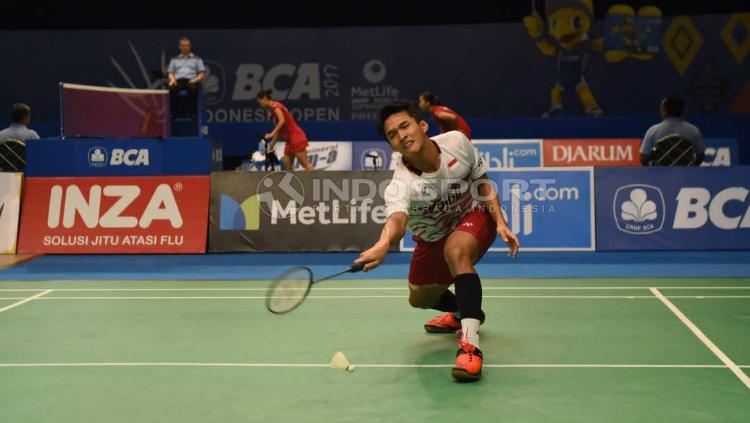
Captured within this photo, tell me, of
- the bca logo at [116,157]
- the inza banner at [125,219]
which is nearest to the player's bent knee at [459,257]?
the inza banner at [125,219]

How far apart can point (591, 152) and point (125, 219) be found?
8.82m

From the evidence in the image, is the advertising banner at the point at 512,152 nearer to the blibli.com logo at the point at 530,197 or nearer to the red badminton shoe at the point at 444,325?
the blibli.com logo at the point at 530,197

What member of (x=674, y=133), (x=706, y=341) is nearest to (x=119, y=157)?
(x=674, y=133)

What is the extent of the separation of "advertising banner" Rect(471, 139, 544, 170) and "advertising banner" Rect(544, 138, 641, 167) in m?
0.20

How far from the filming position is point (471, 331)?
4363mm

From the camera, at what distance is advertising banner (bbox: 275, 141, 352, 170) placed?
15609 millimetres

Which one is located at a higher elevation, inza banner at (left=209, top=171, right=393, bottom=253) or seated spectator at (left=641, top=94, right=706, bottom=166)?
seated spectator at (left=641, top=94, right=706, bottom=166)

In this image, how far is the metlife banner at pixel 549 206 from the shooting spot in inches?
392

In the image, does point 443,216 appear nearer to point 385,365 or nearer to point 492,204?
point 492,204

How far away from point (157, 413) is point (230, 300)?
10.4 feet

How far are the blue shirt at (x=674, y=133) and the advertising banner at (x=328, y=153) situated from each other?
6537mm

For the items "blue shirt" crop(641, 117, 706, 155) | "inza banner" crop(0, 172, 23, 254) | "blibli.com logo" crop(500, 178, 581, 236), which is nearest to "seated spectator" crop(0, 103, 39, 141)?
"inza banner" crop(0, 172, 23, 254)

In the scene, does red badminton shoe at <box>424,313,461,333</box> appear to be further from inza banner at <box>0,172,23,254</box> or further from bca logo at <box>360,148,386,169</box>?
bca logo at <box>360,148,386,169</box>

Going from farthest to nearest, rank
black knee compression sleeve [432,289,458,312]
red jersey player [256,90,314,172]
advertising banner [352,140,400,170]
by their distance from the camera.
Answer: advertising banner [352,140,400,170], red jersey player [256,90,314,172], black knee compression sleeve [432,289,458,312]
